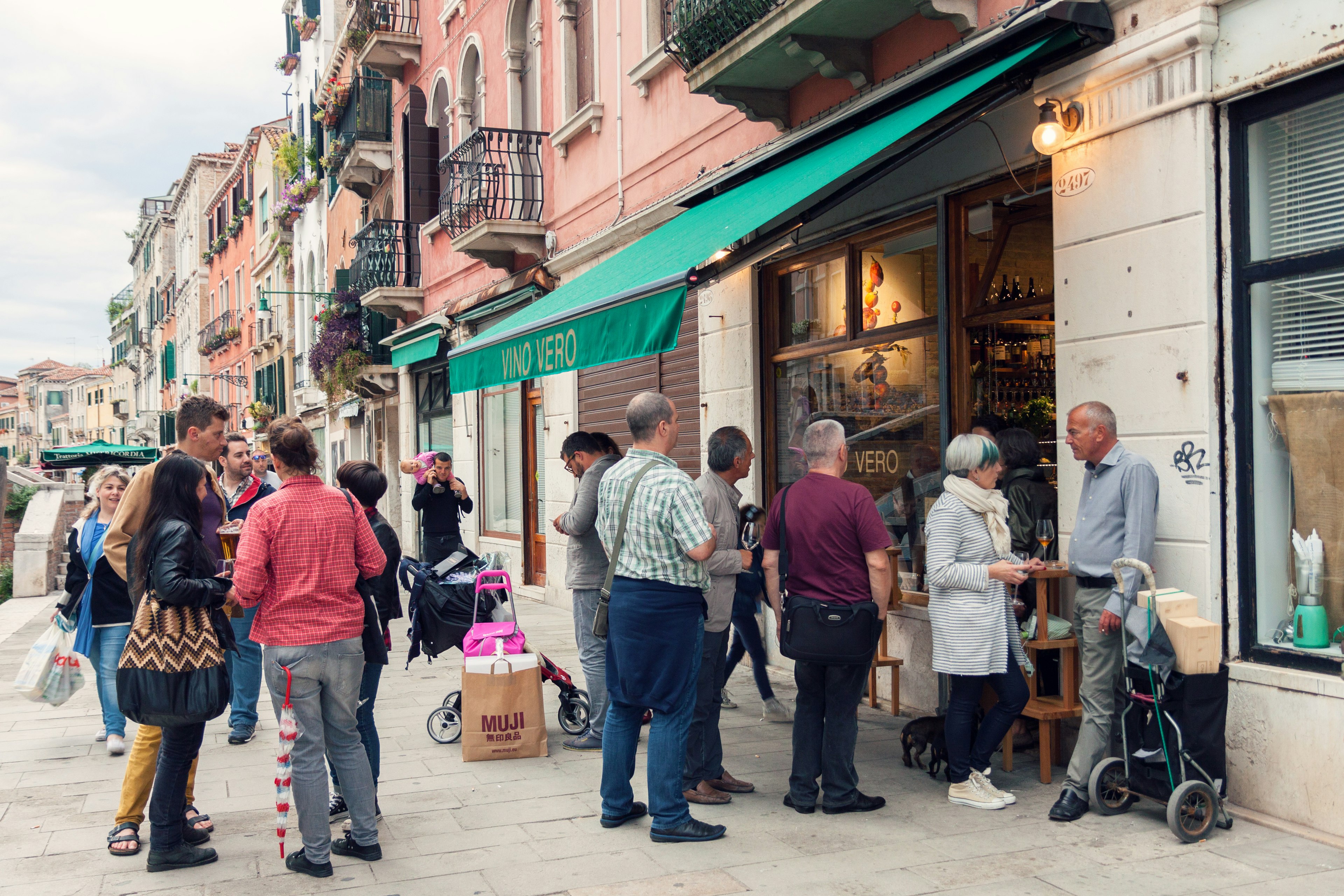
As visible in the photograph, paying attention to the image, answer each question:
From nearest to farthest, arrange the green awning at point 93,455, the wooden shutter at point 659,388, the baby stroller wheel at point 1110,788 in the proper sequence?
the baby stroller wheel at point 1110,788 < the wooden shutter at point 659,388 < the green awning at point 93,455

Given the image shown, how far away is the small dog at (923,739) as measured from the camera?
18.5 feet

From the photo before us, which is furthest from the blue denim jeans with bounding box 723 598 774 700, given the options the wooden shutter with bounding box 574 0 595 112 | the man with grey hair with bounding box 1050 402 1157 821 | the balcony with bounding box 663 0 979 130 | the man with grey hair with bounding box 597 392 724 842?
the wooden shutter with bounding box 574 0 595 112

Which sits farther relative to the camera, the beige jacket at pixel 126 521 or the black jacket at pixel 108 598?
the black jacket at pixel 108 598

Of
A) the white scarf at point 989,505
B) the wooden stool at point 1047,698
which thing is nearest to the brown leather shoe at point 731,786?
the wooden stool at point 1047,698

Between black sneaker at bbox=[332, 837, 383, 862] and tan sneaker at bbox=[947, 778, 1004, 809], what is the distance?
2.60 meters

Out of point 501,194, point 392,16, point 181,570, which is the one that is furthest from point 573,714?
point 392,16

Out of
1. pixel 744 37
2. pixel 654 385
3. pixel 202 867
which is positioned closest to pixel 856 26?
pixel 744 37

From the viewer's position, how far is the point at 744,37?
287 inches

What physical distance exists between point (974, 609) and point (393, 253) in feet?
48.6

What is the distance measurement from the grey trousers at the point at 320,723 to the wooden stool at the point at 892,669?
3372mm

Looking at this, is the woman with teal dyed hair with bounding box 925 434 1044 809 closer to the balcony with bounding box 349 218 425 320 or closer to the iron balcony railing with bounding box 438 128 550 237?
the iron balcony railing with bounding box 438 128 550 237

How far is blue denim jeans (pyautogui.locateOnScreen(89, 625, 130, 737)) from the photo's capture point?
633 centimetres

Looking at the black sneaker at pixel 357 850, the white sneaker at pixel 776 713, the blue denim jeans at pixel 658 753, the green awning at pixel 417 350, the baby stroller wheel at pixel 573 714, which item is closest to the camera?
the black sneaker at pixel 357 850

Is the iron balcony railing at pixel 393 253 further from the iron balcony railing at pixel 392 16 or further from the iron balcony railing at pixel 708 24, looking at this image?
the iron balcony railing at pixel 708 24
